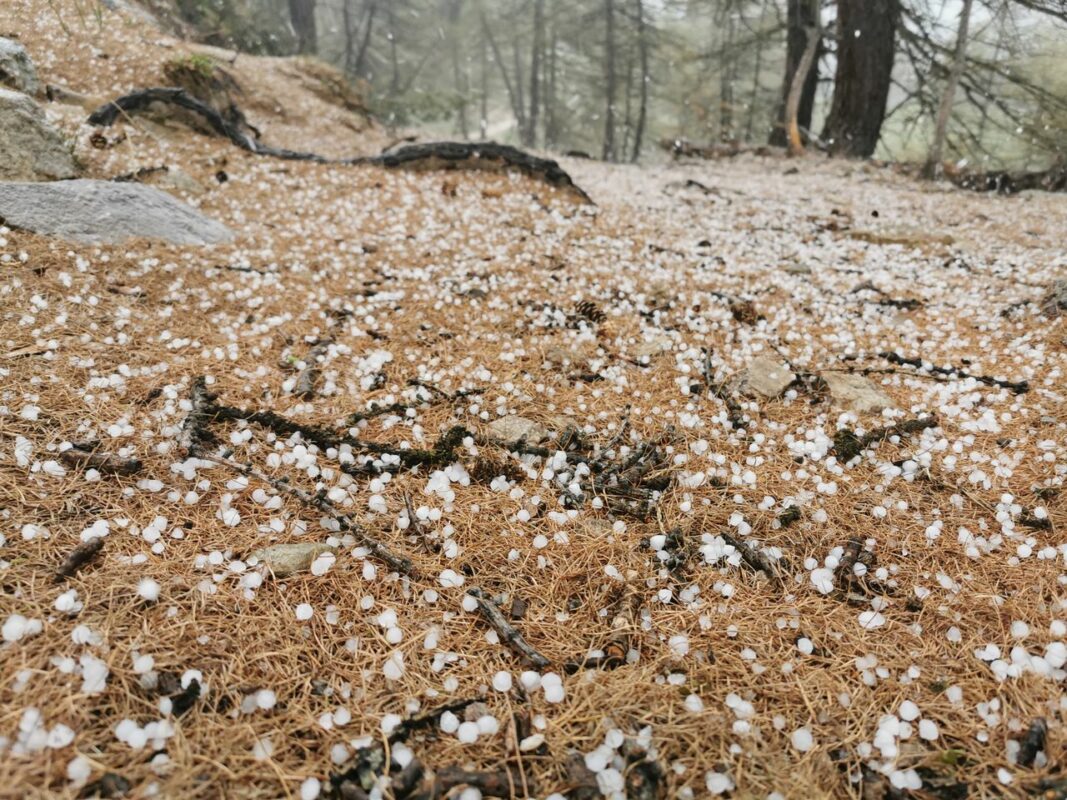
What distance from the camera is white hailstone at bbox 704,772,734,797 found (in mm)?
1503

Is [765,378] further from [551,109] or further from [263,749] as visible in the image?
[551,109]

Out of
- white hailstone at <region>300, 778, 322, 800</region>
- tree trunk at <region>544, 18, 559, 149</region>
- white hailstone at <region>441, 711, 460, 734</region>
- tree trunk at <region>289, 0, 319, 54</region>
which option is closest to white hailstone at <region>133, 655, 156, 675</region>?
white hailstone at <region>300, 778, 322, 800</region>

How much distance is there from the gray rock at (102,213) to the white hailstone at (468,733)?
478 centimetres

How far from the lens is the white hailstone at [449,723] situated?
1617mm

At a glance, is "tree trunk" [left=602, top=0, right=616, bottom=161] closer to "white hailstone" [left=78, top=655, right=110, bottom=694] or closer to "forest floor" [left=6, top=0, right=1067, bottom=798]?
"forest floor" [left=6, top=0, right=1067, bottom=798]

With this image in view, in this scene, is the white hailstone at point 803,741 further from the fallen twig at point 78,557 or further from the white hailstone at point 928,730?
the fallen twig at point 78,557

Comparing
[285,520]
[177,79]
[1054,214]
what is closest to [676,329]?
[285,520]

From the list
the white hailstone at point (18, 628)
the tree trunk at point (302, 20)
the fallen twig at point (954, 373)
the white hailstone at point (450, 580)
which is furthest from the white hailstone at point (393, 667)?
the tree trunk at point (302, 20)

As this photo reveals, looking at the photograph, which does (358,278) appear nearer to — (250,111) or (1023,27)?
(250,111)

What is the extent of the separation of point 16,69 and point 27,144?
2.52 meters

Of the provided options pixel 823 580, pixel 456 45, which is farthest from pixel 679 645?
pixel 456 45

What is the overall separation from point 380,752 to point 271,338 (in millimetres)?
2967

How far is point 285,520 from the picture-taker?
230 cm

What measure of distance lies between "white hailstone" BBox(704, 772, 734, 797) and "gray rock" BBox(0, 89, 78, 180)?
254 inches
